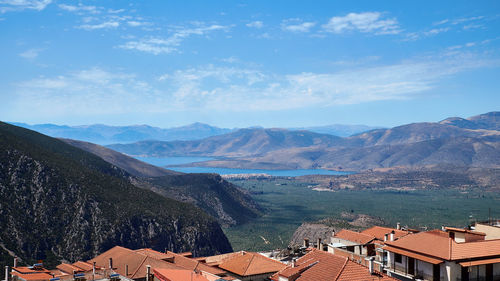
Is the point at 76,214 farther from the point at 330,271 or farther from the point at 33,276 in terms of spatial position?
the point at 330,271

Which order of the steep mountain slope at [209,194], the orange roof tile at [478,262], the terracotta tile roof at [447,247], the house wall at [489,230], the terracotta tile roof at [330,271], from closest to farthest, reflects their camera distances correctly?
1. the orange roof tile at [478,262]
2. the terracotta tile roof at [447,247]
3. the terracotta tile roof at [330,271]
4. the house wall at [489,230]
5. the steep mountain slope at [209,194]

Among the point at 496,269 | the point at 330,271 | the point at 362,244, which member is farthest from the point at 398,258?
the point at 362,244

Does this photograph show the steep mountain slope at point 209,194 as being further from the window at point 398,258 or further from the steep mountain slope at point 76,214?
the window at point 398,258

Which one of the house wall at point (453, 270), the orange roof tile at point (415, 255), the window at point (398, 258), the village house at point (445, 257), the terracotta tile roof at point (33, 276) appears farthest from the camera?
the terracotta tile roof at point (33, 276)

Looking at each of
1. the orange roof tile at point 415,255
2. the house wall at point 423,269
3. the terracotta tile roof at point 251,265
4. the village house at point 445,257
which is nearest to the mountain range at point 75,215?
the terracotta tile roof at point 251,265

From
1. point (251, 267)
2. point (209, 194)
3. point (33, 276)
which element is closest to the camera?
point (33, 276)

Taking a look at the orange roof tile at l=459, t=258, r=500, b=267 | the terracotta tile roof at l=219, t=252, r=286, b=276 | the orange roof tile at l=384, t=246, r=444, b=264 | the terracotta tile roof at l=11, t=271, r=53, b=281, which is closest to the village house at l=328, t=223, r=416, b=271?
the orange roof tile at l=384, t=246, r=444, b=264

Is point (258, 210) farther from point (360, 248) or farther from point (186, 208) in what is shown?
point (360, 248)

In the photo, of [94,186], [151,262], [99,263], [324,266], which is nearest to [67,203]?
[94,186]

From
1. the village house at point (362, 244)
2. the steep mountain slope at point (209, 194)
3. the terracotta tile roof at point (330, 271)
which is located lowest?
the steep mountain slope at point (209, 194)
